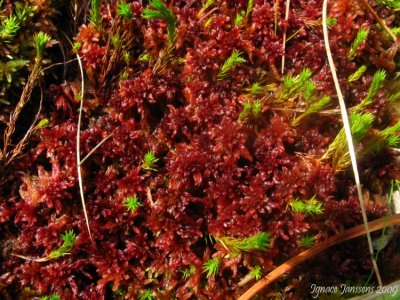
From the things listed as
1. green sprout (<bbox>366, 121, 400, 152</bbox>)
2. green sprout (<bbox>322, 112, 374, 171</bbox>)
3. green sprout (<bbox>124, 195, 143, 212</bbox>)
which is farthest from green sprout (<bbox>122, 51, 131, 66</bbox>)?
green sprout (<bbox>366, 121, 400, 152</bbox>)

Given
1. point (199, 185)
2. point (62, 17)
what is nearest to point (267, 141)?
point (199, 185)

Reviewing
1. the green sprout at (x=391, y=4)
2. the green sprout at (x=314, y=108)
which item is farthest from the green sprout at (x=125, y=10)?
the green sprout at (x=391, y=4)

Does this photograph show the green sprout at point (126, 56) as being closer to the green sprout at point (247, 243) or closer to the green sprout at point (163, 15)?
the green sprout at point (163, 15)

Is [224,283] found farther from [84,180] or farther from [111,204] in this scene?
[84,180]

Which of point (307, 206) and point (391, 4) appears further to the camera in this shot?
point (391, 4)

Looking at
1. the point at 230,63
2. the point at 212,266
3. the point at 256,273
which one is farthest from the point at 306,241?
the point at 230,63

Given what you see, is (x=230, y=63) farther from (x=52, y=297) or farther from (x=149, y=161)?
(x=52, y=297)

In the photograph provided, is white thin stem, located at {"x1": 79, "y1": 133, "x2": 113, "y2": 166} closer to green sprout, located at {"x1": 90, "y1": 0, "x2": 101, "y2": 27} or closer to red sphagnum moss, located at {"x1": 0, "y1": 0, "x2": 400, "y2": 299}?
red sphagnum moss, located at {"x1": 0, "y1": 0, "x2": 400, "y2": 299}
